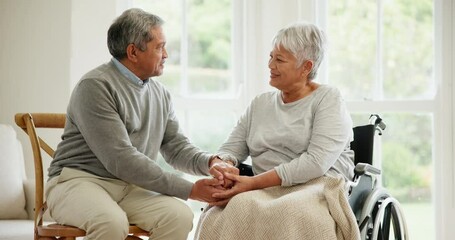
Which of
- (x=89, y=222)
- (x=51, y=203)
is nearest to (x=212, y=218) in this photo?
(x=89, y=222)

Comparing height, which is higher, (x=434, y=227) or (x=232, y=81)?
(x=232, y=81)

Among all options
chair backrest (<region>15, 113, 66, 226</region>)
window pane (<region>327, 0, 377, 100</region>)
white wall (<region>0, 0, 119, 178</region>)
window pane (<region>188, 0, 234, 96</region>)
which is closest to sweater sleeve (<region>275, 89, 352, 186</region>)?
chair backrest (<region>15, 113, 66, 226</region>)

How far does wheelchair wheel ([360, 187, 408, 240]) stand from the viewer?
8.89 feet

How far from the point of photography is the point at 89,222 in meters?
2.49

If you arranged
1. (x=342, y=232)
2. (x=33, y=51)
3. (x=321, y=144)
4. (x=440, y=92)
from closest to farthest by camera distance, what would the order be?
(x=342, y=232), (x=321, y=144), (x=440, y=92), (x=33, y=51)

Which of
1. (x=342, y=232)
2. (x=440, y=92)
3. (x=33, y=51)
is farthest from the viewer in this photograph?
(x=33, y=51)

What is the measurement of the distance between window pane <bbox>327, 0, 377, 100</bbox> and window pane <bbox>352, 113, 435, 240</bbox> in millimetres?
162

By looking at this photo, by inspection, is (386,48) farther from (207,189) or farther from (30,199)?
(30,199)

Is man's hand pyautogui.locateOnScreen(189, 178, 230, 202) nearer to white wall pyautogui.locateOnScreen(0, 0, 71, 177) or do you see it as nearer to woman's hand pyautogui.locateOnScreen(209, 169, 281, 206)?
woman's hand pyautogui.locateOnScreen(209, 169, 281, 206)

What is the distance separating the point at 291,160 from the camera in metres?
2.74

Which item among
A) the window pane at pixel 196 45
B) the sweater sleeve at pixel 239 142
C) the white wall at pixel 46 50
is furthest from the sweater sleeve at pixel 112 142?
the window pane at pixel 196 45

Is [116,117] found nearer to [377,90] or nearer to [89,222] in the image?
[89,222]

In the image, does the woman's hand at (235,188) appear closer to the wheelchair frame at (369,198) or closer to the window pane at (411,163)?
the wheelchair frame at (369,198)

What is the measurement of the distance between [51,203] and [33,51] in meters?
1.37
